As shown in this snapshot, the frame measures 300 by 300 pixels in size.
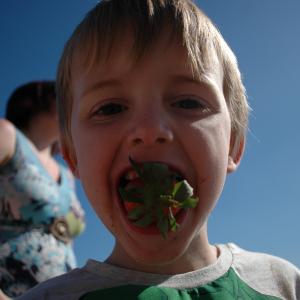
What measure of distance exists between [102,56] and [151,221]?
737mm

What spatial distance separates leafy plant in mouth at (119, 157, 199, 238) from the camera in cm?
156

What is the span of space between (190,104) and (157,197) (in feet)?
1.50

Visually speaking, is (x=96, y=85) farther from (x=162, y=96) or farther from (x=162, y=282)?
(x=162, y=282)

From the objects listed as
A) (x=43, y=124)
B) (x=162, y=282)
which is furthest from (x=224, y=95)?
(x=43, y=124)

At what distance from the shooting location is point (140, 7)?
2.02 metres

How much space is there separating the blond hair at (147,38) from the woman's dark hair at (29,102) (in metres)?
1.73

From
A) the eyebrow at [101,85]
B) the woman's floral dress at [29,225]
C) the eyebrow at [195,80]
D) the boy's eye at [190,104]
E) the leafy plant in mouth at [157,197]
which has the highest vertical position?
the eyebrow at [195,80]

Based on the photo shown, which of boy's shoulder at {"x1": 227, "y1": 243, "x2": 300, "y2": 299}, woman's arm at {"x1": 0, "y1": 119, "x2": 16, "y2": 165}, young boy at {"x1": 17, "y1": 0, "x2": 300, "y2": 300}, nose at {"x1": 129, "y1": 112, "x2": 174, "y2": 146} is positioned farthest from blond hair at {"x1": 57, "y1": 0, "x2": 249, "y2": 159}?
woman's arm at {"x1": 0, "y1": 119, "x2": 16, "y2": 165}

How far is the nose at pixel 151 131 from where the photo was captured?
1606 mm

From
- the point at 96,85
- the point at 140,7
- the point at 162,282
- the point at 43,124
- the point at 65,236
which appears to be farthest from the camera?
the point at 43,124

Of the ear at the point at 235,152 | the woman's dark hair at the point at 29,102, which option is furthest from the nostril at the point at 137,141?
the woman's dark hair at the point at 29,102

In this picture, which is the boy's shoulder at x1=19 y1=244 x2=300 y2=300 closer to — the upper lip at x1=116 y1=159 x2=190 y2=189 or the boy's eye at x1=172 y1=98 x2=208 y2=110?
the upper lip at x1=116 y1=159 x2=190 y2=189

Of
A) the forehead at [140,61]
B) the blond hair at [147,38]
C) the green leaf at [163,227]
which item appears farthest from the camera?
the blond hair at [147,38]

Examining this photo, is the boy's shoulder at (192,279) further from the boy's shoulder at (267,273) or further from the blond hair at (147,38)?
the blond hair at (147,38)
